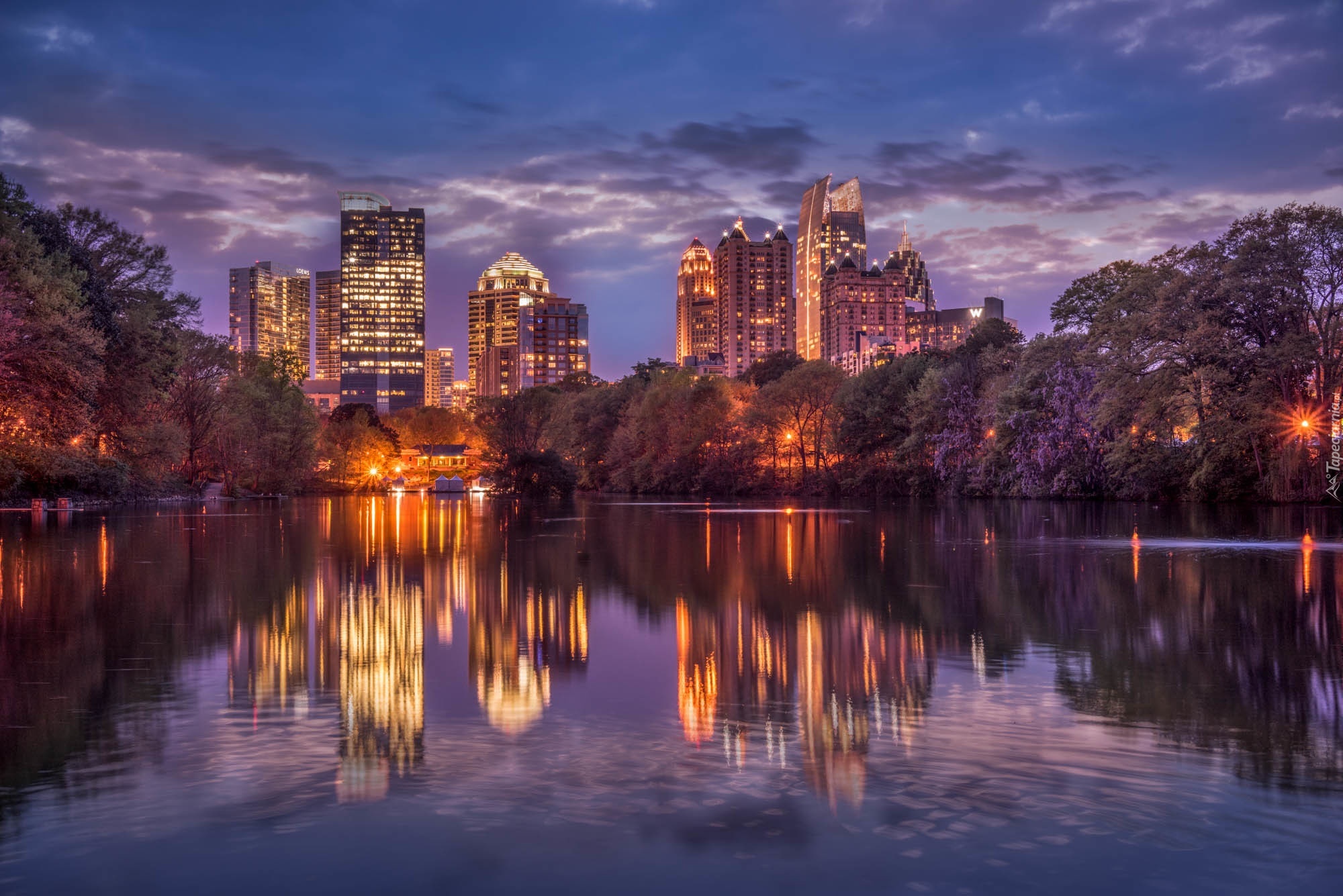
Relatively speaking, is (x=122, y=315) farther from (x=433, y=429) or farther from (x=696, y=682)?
(x=433, y=429)

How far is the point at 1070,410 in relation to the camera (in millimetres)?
60438

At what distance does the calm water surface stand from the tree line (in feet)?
116

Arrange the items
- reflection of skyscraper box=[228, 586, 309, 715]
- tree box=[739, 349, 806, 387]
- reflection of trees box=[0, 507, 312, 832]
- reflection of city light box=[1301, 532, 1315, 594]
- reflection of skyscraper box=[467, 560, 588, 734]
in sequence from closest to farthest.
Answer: reflection of trees box=[0, 507, 312, 832]
reflection of skyscraper box=[467, 560, 588, 734]
reflection of skyscraper box=[228, 586, 309, 715]
reflection of city light box=[1301, 532, 1315, 594]
tree box=[739, 349, 806, 387]

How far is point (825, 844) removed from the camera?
4.68 m

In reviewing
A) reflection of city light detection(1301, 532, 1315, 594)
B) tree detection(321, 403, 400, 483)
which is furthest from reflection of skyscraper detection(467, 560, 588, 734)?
tree detection(321, 403, 400, 483)

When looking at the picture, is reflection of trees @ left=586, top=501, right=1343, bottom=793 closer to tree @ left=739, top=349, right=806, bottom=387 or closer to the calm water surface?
the calm water surface

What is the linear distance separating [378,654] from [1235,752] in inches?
272

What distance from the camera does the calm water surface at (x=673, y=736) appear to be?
4.51 m

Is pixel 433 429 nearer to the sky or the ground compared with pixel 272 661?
nearer to the sky

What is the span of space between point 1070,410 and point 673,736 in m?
58.6

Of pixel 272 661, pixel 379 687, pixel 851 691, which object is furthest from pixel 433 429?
pixel 851 691

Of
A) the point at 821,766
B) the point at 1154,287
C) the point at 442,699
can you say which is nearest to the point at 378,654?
the point at 442,699

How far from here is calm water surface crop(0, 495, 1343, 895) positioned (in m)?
4.51

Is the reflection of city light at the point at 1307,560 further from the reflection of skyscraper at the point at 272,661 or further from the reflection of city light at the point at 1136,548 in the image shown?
the reflection of skyscraper at the point at 272,661
